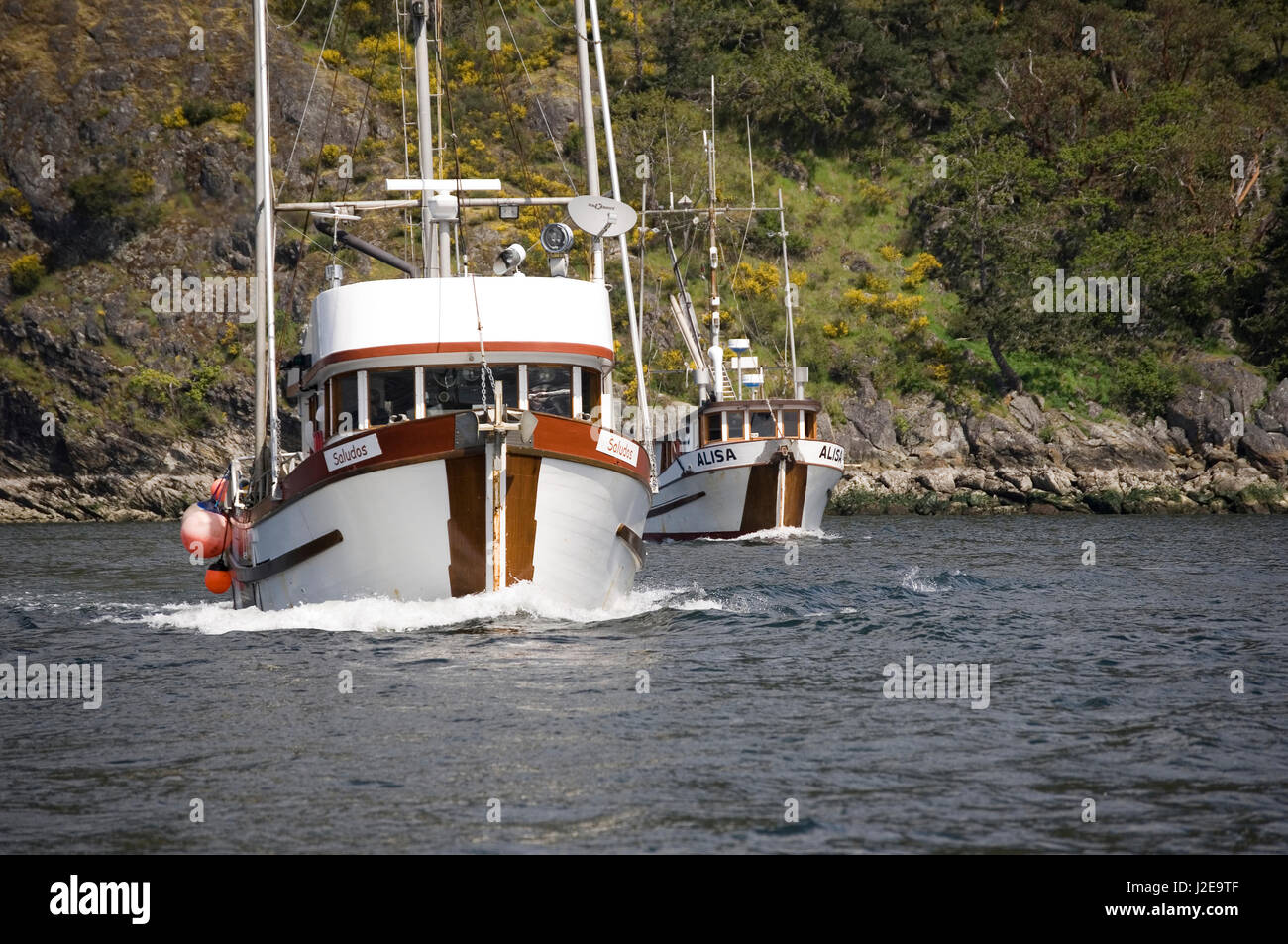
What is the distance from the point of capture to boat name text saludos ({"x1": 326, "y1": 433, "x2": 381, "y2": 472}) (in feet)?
53.9

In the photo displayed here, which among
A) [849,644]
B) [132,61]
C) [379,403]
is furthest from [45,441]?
[849,644]

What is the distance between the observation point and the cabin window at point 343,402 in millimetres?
18170

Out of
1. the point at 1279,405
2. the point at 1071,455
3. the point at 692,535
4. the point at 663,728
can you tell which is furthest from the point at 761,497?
the point at 663,728

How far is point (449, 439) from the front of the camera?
643 inches

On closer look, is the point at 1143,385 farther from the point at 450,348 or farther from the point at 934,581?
the point at 450,348

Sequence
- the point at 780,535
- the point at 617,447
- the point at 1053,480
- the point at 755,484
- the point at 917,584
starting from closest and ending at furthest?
the point at 617,447 < the point at 917,584 < the point at 780,535 < the point at 755,484 < the point at 1053,480

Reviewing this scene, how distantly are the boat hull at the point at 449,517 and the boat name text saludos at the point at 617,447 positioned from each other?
0.15m

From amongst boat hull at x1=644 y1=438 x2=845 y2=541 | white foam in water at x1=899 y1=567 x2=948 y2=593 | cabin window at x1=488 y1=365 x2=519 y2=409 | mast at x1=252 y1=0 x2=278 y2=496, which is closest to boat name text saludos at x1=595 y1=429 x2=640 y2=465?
cabin window at x1=488 y1=365 x2=519 y2=409

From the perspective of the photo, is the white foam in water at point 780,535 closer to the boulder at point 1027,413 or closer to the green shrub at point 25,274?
the boulder at point 1027,413

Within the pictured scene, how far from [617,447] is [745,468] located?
25958 mm

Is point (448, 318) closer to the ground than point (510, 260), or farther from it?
closer to the ground

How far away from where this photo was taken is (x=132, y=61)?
2859 inches

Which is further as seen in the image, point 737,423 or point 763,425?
point 763,425

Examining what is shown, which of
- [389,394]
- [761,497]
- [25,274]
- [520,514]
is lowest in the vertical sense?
[520,514]
